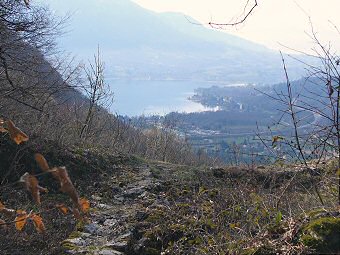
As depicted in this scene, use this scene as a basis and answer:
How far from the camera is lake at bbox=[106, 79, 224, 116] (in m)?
100

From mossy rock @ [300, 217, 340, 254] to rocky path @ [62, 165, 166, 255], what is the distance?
8.23ft

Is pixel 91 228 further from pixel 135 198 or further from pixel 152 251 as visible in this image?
pixel 135 198

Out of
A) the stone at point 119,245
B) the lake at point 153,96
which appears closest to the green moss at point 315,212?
the stone at point 119,245

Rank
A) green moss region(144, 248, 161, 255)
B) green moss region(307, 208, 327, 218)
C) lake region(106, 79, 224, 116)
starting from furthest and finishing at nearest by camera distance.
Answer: lake region(106, 79, 224, 116)
green moss region(144, 248, 161, 255)
green moss region(307, 208, 327, 218)

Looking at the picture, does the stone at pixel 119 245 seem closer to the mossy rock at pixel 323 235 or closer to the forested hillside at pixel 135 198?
the forested hillside at pixel 135 198

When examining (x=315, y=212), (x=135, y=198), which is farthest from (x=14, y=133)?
(x=135, y=198)

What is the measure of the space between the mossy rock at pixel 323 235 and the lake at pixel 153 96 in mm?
83323

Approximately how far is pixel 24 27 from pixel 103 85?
9.42m

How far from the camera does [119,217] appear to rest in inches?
261

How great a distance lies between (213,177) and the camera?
1056 cm

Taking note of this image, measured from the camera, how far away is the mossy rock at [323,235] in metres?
3.02

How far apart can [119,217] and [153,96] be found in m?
122

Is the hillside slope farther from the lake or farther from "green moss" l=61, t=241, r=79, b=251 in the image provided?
the lake

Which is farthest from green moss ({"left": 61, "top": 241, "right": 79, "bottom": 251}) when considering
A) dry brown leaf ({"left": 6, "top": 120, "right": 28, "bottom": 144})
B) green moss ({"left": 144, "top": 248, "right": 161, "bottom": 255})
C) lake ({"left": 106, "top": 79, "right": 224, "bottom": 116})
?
lake ({"left": 106, "top": 79, "right": 224, "bottom": 116})
